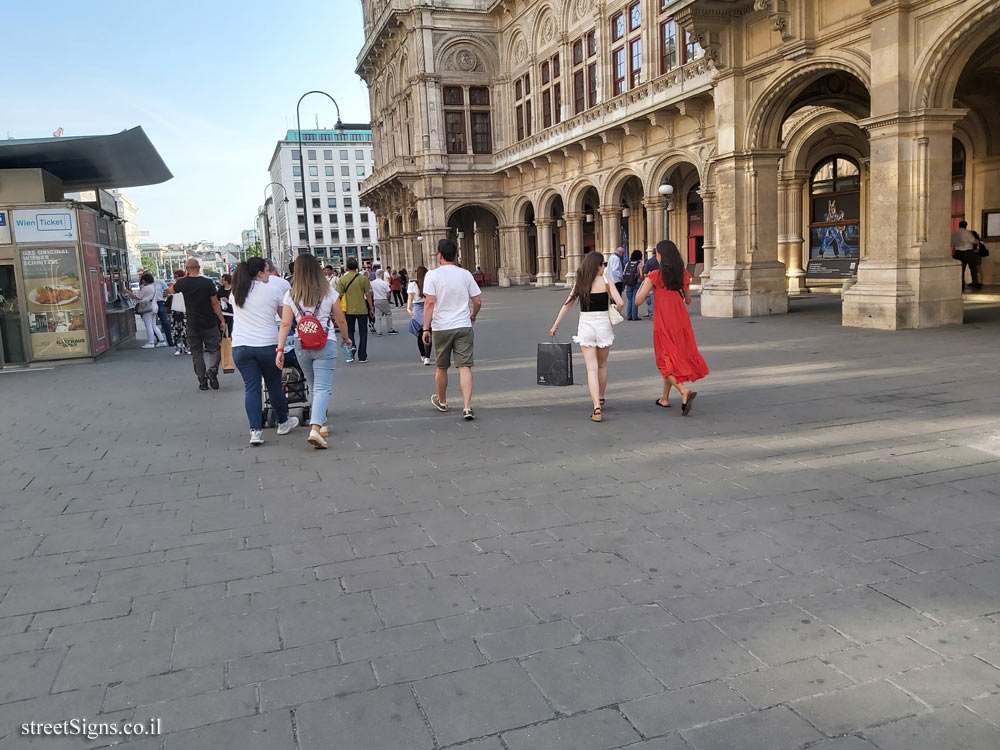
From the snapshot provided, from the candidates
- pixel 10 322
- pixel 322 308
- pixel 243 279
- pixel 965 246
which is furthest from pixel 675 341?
pixel 965 246

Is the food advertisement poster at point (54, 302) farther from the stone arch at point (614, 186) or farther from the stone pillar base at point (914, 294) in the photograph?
the stone arch at point (614, 186)

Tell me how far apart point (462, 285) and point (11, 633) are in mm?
5171

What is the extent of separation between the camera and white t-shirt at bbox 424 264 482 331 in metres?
7.83

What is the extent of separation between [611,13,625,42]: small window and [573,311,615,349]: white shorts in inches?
1033

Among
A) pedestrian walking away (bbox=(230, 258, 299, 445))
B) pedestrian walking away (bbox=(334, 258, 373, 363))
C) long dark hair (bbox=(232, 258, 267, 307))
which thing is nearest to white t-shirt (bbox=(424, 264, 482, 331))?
pedestrian walking away (bbox=(230, 258, 299, 445))

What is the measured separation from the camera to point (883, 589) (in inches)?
139

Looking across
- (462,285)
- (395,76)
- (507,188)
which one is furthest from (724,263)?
(395,76)

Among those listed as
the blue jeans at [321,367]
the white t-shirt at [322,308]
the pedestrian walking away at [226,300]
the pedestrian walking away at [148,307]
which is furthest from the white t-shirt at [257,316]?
the pedestrian walking away at [148,307]

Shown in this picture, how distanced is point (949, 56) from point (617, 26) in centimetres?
2074

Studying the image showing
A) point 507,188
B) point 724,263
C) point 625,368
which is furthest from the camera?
point 507,188

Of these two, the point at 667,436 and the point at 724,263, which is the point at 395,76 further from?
the point at 667,436

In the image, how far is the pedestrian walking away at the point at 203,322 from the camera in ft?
34.5

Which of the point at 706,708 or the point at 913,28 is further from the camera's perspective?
the point at 913,28

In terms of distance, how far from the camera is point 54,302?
14.8 meters
